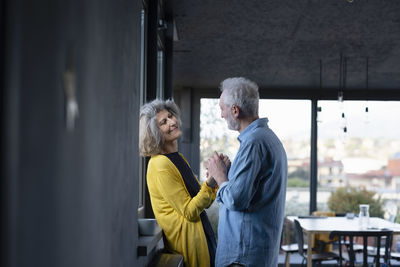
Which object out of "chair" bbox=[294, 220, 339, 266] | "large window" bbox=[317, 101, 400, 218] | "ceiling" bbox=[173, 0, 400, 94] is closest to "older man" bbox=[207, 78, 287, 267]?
"ceiling" bbox=[173, 0, 400, 94]

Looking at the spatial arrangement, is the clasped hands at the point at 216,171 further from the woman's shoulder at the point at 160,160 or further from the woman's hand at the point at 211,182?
the woman's shoulder at the point at 160,160

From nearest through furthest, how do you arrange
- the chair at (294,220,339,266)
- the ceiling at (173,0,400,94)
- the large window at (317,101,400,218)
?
the ceiling at (173,0,400,94) → the chair at (294,220,339,266) → the large window at (317,101,400,218)

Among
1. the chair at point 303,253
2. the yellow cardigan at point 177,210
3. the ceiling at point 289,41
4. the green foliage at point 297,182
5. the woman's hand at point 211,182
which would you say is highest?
the ceiling at point 289,41

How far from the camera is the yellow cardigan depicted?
183 cm

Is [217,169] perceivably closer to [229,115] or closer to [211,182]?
[211,182]

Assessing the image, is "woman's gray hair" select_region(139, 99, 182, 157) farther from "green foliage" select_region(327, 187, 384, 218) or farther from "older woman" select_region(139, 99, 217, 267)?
"green foliage" select_region(327, 187, 384, 218)

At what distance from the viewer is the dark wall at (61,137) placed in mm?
477

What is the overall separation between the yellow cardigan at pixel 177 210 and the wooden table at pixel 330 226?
3.48 meters

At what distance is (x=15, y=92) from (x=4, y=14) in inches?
3.1

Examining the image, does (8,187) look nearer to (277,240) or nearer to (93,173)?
(93,173)

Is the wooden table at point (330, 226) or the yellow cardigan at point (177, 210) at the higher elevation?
the yellow cardigan at point (177, 210)

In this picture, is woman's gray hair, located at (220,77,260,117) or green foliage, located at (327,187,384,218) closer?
woman's gray hair, located at (220,77,260,117)

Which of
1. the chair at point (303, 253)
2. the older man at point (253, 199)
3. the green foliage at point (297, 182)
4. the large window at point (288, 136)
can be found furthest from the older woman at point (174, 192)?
the green foliage at point (297, 182)

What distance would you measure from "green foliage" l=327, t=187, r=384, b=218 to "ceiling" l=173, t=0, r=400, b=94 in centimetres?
175
